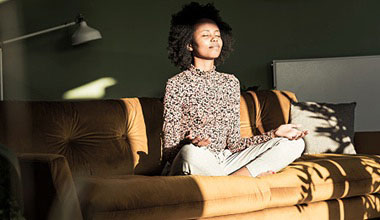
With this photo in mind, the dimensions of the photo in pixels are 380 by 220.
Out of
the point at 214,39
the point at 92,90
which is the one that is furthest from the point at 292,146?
the point at 92,90

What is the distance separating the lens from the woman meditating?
2.42m

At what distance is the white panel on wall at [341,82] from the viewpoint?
4598 mm

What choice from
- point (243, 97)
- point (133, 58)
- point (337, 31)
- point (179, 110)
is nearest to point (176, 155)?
point (179, 110)

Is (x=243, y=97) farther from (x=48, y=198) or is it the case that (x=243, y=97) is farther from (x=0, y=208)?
(x=0, y=208)

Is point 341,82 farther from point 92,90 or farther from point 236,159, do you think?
point 236,159

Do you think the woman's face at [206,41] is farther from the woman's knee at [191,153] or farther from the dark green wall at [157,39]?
the dark green wall at [157,39]

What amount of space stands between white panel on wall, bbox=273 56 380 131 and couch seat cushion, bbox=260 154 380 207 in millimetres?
1910

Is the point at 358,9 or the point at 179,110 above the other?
the point at 358,9

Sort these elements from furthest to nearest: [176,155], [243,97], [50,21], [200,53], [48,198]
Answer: [50,21], [243,97], [200,53], [176,155], [48,198]

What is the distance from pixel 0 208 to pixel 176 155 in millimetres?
1912

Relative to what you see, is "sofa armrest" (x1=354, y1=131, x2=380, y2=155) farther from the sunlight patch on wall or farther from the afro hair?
the sunlight patch on wall

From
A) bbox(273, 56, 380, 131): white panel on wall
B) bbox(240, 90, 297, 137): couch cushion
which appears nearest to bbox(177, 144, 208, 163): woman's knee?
bbox(240, 90, 297, 137): couch cushion

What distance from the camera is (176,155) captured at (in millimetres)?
2404

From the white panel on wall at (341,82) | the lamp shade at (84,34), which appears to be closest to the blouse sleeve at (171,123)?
the lamp shade at (84,34)
